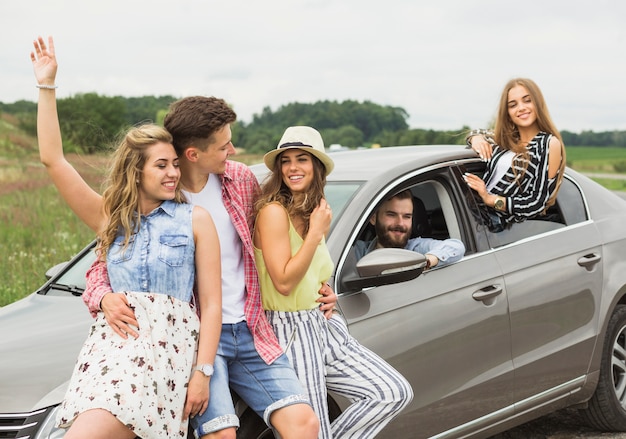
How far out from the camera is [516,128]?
5527 mm

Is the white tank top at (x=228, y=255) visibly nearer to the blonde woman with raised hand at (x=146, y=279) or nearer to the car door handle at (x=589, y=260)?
the blonde woman with raised hand at (x=146, y=279)

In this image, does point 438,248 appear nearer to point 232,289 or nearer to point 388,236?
point 388,236

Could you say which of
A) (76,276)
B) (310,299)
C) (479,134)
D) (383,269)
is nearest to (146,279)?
(310,299)

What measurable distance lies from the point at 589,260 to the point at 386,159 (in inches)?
54.8

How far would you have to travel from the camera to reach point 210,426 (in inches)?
127

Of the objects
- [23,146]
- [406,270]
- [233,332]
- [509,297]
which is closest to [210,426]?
[233,332]

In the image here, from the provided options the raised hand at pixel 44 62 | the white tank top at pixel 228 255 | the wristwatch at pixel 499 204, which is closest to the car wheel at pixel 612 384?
the wristwatch at pixel 499 204

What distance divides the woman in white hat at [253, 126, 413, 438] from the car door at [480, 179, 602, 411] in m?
1.26

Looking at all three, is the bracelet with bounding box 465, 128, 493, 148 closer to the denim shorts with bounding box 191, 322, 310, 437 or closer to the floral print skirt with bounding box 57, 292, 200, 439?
the denim shorts with bounding box 191, 322, 310, 437

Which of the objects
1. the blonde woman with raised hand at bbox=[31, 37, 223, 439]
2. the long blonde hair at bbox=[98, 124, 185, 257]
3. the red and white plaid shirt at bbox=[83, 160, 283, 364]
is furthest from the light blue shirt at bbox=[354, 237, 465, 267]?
the long blonde hair at bbox=[98, 124, 185, 257]

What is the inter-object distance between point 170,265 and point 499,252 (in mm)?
2157

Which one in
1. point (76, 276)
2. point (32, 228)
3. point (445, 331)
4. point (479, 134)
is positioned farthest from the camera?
point (32, 228)

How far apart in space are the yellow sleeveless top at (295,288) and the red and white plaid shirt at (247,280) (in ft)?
0.27

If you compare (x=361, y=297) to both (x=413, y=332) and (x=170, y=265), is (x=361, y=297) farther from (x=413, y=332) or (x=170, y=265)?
(x=170, y=265)
